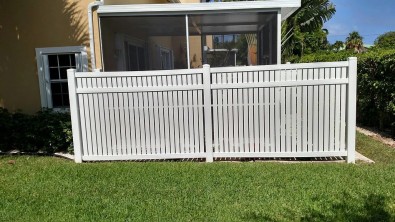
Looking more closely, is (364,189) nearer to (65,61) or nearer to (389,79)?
(389,79)

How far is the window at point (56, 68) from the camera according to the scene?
8156 mm

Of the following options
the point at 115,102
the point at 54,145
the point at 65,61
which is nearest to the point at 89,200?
the point at 115,102

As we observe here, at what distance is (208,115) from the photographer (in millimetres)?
6297

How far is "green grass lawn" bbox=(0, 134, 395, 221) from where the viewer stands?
4117mm

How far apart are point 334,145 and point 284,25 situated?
1315 centimetres

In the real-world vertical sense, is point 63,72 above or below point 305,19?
below

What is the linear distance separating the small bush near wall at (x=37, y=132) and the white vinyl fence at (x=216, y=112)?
3.37ft

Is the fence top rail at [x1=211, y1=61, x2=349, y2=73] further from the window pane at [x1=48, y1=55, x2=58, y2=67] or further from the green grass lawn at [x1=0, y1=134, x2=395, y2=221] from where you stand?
the window pane at [x1=48, y1=55, x2=58, y2=67]

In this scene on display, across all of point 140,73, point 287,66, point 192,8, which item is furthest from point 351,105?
point 192,8

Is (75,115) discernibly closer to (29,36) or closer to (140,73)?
(140,73)

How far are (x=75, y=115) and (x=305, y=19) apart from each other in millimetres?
15628

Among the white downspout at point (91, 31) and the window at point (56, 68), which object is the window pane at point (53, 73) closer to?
the window at point (56, 68)

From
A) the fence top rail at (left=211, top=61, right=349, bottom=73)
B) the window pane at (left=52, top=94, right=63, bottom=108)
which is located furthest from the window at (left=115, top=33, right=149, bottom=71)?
the fence top rail at (left=211, top=61, right=349, bottom=73)

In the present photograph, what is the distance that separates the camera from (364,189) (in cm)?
474
